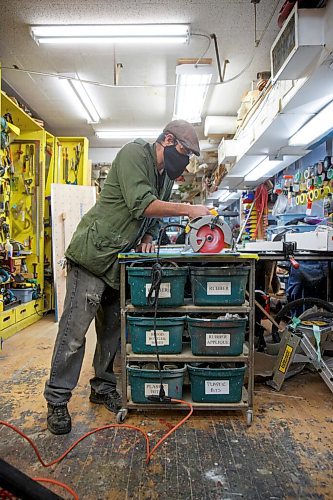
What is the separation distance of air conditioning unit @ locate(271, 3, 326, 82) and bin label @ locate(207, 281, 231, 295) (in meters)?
1.63

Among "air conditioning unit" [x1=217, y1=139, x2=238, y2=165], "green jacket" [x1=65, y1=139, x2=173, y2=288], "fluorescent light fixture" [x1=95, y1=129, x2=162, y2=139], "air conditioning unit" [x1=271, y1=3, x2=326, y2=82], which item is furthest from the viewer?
"fluorescent light fixture" [x1=95, y1=129, x2=162, y2=139]

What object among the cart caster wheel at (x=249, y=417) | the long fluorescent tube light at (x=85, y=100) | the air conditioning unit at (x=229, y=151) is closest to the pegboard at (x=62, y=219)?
the long fluorescent tube light at (x=85, y=100)

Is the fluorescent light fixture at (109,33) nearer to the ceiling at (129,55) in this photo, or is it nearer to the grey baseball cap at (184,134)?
the ceiling at (129,55)

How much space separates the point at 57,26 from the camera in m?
3.79

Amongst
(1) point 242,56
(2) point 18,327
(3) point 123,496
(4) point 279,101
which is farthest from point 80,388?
(1) point 242,56

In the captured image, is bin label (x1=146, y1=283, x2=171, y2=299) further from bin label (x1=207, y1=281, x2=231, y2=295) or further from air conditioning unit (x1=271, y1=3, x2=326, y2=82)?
air conditioning unit (x1=271, y1=3, x2=326, y2=82)

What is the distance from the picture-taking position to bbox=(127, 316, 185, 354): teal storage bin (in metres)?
2.13

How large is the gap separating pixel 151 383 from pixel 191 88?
12.1 ft

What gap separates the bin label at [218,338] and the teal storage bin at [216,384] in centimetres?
13

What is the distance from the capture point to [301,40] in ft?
8.25

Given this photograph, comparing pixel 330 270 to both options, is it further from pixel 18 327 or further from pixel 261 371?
pixel 18 327

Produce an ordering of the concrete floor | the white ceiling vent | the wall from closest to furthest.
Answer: the concrete floor → the white ceiling vent → the wall

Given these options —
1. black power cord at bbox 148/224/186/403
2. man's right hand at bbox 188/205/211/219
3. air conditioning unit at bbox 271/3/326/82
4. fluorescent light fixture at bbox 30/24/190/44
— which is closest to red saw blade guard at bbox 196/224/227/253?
man's right hand at bbox 188/205/211/219

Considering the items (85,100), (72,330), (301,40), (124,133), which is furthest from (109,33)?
(124,133)
